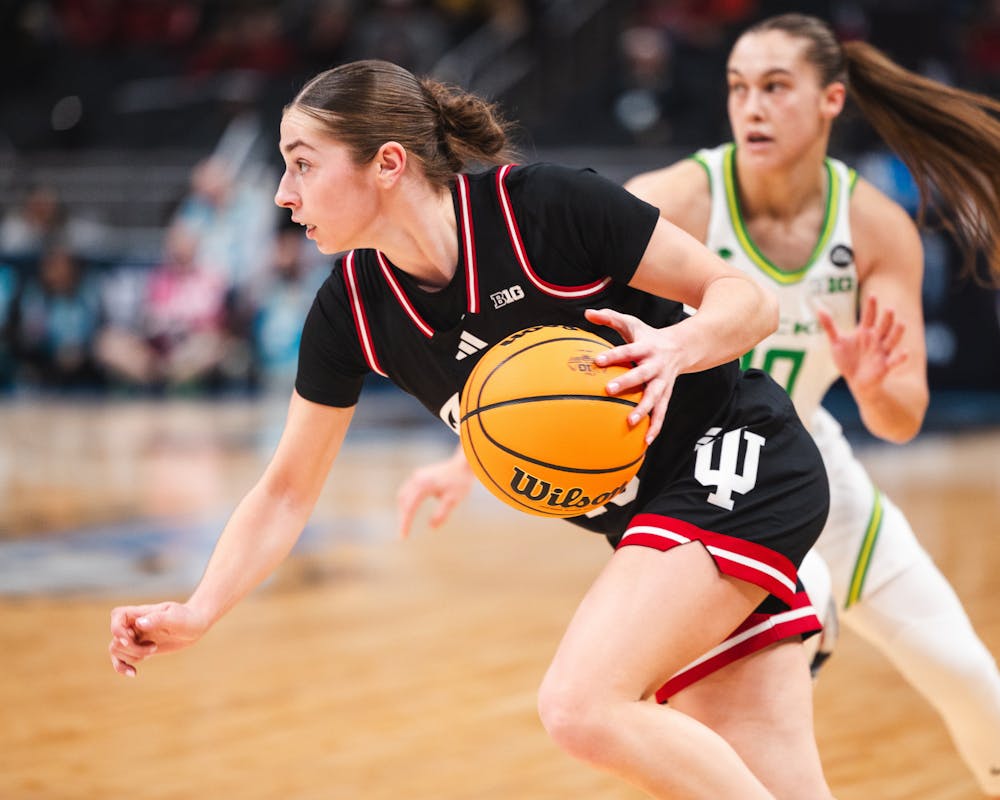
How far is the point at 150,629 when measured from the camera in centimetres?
271

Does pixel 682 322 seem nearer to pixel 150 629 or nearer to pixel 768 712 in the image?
pixel 768 712

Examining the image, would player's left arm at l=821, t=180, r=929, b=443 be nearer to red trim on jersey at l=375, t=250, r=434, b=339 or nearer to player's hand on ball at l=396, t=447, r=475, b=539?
player's hand on ball at l=396, t=447, r=475, b=539

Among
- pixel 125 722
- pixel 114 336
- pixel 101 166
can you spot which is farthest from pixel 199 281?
pixel 125 722

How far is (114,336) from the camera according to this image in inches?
573

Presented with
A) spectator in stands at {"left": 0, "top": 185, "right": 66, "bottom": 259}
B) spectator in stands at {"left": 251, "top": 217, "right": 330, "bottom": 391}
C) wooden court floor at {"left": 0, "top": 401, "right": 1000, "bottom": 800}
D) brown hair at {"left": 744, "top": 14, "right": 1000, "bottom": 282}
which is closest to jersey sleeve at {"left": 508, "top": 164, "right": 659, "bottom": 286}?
brown hair at {"left": 744, "top": 14, "right": 1000, "bottom": 282}

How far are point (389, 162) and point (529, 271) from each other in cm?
32

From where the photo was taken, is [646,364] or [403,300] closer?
[646,364]

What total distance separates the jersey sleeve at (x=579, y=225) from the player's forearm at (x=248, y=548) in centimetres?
74

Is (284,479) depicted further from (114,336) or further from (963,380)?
(114,336)

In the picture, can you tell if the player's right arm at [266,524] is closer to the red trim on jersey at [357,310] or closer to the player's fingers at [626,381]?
the red trim on jersey at [357,310]

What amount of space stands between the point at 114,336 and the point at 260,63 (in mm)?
4347

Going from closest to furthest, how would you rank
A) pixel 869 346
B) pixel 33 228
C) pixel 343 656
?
pixel 869 346 → pixel 343 656 → pixel 33 228

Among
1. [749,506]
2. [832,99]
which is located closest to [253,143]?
[832,99]

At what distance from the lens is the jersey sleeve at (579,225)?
257cm
